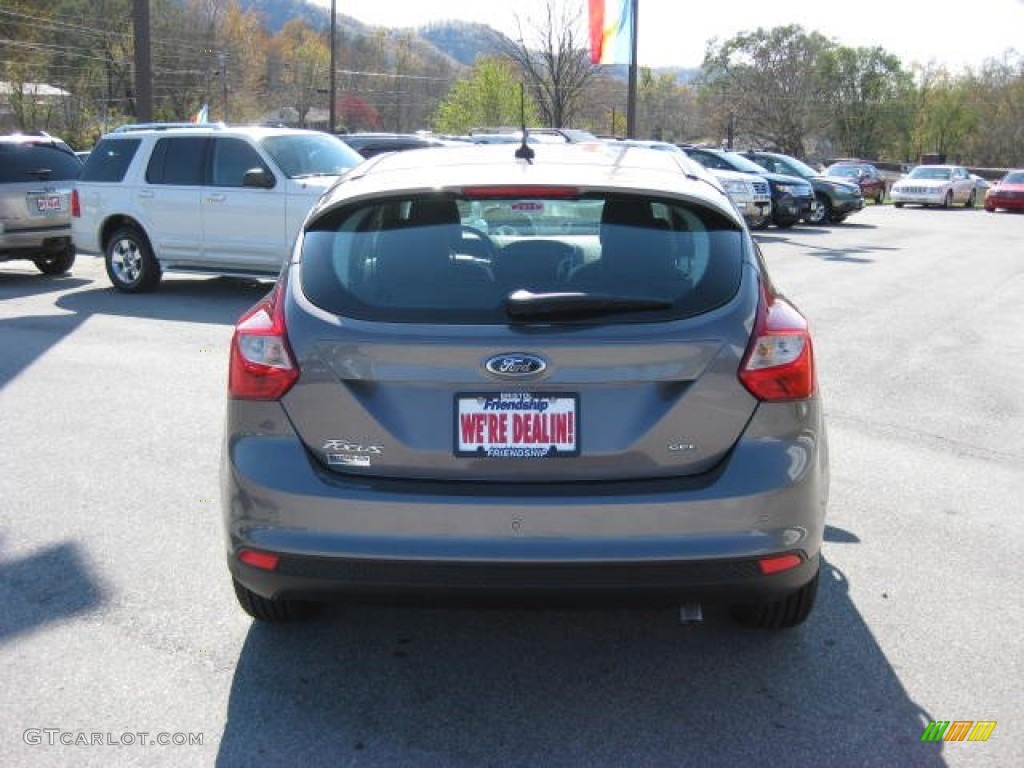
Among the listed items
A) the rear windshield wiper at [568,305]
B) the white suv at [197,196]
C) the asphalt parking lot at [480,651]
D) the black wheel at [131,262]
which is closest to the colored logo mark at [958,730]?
the asphalt parking lot at [480,651]

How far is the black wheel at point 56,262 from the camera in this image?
610 inches

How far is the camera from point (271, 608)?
394cm

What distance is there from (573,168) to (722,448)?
3.69ft

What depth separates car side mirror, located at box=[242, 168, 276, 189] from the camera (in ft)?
40.6

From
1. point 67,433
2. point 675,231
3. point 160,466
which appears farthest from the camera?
point 67,433

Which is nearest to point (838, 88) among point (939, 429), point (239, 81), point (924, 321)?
point (239, 81)

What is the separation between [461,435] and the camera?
325 centimetres

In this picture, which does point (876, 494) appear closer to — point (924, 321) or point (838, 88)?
point (924, 321)

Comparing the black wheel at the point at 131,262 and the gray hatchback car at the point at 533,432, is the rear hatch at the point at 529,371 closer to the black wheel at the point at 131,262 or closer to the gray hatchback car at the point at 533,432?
the gray hatchback car at the point at 533,432

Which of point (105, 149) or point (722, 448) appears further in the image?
point (105, 149)

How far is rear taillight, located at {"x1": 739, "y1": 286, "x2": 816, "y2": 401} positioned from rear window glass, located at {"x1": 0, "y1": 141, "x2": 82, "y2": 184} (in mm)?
13434

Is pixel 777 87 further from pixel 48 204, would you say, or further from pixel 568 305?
pixel 568 305

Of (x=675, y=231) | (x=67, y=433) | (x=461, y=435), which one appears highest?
(x=675, y=231)

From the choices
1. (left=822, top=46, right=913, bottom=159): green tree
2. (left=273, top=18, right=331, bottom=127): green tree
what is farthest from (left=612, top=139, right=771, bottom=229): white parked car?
(left=273, top=18, right=331, bottom=127): green tree
